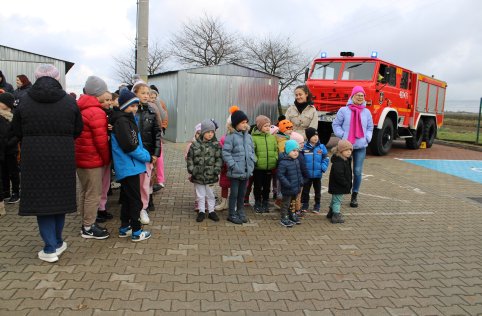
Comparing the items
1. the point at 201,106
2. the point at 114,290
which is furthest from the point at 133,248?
the point at 201,106

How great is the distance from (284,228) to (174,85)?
32.1 feet

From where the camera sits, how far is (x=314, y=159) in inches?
213

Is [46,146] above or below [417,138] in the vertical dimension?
above

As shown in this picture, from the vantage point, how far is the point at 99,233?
4.36 m

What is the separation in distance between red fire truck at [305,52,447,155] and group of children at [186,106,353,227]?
621 cm

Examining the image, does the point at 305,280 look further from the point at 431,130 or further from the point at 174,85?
the point at 431,130

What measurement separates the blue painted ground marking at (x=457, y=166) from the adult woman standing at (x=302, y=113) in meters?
5.42

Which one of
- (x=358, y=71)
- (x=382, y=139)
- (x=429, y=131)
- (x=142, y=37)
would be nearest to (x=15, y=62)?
(x=142, y=37)

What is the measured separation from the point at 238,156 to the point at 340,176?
1.36 m

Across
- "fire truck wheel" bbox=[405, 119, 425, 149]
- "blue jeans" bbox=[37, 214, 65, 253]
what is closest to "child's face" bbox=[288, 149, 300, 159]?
"blue jeans" bbox=[37, 214, 65, 253]

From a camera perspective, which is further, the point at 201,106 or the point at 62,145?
the point at 201,106

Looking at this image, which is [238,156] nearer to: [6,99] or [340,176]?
[340,176]

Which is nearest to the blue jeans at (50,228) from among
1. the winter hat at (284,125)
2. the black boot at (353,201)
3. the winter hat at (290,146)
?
the winter hat at (290,146)

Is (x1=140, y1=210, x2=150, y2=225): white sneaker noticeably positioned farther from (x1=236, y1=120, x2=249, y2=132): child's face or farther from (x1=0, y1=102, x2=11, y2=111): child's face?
(x1=0, y1=102, x2=11, y2=111): child's face
